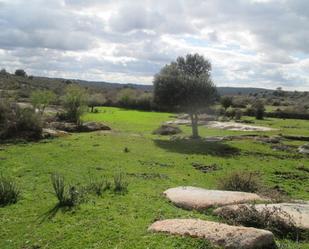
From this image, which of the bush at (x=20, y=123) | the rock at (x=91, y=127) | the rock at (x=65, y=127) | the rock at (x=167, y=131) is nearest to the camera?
the bush at (x=20, y=123)

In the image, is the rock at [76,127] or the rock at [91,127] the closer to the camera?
the rock at [76,127]

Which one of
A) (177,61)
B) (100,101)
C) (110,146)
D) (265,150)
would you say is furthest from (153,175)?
(100,101)

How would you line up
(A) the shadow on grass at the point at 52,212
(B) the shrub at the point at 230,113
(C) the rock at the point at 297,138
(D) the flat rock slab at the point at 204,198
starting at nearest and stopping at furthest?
(A) the shadow on grass at the point at 52,212, (D) the flat rock slab at the point at 204,198, (C) the rock at the point at 297,138, (B) the shrub at the point at 230,113

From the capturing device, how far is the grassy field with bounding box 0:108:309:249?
9.81 m

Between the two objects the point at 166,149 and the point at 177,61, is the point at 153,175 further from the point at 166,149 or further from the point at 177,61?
the point at 177,61

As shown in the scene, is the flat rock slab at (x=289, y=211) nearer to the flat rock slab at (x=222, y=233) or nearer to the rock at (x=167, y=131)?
the flat rock slab at (x=222, y=233)

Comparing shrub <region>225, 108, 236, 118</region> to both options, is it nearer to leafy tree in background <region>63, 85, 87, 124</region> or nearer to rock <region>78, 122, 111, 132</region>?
leafy tree in background <region>63, 85, 87, 124</region>

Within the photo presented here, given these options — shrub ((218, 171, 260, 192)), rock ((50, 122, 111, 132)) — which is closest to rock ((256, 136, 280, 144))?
rock ((50, 122, 111, 132))

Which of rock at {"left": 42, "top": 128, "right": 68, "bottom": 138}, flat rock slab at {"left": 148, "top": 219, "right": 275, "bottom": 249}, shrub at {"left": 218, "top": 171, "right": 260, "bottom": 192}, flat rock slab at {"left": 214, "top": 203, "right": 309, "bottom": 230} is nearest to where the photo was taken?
flat rock slab at {"left": 148, "top": 219, "right": 275, "bottom": 249}

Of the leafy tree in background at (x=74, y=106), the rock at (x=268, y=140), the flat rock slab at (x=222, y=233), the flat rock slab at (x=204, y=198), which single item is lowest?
the rock at (x=268, y=140)

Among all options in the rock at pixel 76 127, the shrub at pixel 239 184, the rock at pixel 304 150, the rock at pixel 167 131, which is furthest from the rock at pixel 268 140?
the shrub at pixel 239 184

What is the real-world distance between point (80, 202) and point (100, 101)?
255ft

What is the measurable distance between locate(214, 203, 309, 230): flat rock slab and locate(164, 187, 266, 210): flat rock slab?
0.77 metres

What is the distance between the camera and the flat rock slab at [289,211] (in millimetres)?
9852
